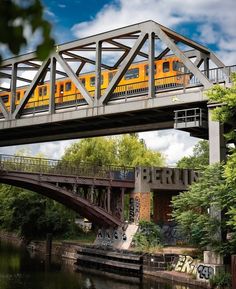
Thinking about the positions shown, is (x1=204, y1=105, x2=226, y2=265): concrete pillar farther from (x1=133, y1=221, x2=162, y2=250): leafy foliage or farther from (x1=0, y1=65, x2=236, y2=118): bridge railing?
(x1=133, y1=221, x2=162, y2=250): leafy foliage

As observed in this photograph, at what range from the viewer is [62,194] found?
4238cm

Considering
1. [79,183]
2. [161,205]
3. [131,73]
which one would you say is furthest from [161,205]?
[131,73]

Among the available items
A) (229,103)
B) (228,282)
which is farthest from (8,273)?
(229,103)

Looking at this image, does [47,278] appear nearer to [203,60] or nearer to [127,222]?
[127,222]

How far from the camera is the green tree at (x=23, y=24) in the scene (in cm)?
223

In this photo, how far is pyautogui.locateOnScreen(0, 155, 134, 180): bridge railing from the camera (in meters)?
40.8

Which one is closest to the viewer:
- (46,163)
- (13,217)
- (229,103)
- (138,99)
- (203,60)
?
(229,103)

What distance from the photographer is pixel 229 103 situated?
962 inches

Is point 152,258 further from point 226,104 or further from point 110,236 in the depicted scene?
point 226,104

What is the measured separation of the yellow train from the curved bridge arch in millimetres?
6700

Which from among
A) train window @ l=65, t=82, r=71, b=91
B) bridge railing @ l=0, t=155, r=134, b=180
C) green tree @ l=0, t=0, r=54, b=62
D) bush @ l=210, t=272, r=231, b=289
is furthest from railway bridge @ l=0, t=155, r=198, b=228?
green tree @ l=0, t=0, r=54, b=62

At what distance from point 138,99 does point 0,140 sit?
74.0 ft

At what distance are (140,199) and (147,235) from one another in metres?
3.70

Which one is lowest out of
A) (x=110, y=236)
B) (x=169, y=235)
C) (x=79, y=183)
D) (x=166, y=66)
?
(x=110, y=236)
